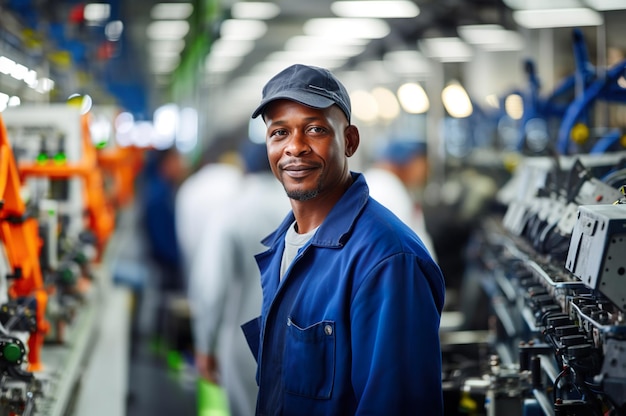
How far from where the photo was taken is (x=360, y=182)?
259cm

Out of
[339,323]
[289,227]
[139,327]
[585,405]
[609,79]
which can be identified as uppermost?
[609,79]

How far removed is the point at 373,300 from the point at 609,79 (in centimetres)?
348

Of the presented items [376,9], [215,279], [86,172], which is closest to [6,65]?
[215,279]

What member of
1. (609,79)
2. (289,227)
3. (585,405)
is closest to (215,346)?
(289,227)

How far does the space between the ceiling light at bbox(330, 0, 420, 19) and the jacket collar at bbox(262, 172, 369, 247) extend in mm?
8452

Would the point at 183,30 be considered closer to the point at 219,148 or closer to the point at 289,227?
the point at 219,148

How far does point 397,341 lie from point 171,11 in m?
11.1

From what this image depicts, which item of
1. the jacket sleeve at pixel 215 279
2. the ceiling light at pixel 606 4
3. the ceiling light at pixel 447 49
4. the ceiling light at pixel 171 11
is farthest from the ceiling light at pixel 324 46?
the jacket sleeve at pixel 215 279

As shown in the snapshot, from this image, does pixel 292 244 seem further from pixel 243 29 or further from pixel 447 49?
pixel 447 49

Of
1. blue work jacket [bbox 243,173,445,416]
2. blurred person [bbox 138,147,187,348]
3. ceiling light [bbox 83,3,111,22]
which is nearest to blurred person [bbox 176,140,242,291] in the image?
blurred person [bbox 138,147,187,348]

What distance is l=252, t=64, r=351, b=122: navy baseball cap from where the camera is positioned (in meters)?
2.43

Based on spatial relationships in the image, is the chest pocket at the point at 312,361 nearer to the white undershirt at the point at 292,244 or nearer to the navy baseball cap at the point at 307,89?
the white undershirt at the point at 292,244

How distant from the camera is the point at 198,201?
8.24 m

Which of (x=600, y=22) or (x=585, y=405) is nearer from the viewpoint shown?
(x=585, y=405)
